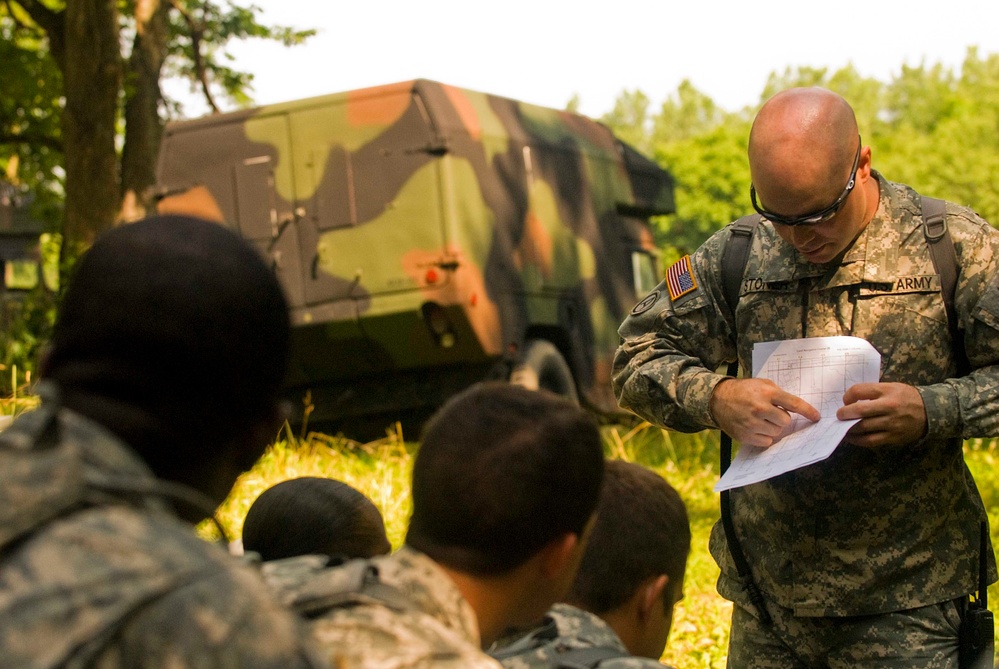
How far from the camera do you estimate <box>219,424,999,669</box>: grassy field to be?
525 centimetres

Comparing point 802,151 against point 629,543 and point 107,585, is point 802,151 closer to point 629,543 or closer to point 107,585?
point 629,543

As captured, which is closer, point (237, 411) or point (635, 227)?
point (237, 411)

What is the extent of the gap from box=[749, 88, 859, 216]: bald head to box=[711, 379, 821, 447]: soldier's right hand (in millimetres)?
391

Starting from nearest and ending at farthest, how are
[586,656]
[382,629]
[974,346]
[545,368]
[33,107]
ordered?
1. [382,629]
2. [586,656]
3. [974,346]
4. [545,368]
5. [33,107]

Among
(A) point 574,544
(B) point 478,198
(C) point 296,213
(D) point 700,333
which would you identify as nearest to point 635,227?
(B) point 478,198

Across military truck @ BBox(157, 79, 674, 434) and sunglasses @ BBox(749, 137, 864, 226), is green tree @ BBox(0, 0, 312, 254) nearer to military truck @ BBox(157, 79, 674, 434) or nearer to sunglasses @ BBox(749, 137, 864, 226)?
military truck @ BBox(157, 79, 674, 434)

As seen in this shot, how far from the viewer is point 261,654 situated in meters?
1.26

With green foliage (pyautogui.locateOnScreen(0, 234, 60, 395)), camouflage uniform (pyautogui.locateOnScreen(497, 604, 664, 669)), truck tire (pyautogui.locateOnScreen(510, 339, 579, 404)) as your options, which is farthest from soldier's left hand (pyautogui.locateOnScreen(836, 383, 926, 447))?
green foliage (pyautogui.locateOnScreen(0, 234, 60, 395))

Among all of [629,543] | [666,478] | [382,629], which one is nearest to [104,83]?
[666,478]

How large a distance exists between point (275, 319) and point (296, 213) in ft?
22.9

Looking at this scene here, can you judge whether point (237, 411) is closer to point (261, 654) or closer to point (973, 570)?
point (261, 654)

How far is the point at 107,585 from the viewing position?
49.4 inches

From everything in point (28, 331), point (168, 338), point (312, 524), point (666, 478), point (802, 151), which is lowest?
point (666, 478)

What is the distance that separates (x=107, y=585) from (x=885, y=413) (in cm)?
184
